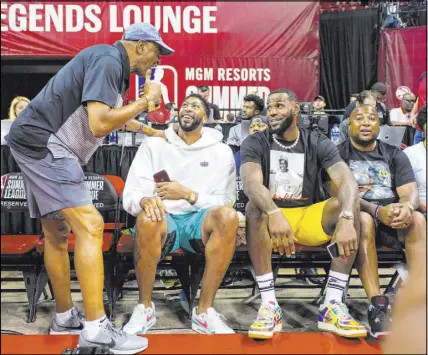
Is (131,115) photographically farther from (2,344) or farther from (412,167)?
(412,167)

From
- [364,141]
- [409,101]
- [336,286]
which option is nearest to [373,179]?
[364,141]

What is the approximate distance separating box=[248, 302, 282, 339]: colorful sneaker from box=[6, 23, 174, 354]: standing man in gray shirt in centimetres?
55

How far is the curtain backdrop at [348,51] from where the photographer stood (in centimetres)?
1112

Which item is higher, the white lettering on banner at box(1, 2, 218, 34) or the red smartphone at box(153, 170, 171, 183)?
the white lettering on banner at box(1, 2, 218, 34)

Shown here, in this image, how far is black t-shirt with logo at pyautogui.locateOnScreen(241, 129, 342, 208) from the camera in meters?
3.24

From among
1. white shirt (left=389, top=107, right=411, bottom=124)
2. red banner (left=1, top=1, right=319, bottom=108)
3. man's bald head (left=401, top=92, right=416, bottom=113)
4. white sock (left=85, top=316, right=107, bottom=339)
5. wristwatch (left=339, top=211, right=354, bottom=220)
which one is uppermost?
red banner (left=1, top=1, right=319, bottom=108)

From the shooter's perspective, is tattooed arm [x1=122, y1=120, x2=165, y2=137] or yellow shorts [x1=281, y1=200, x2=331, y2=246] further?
tattooed arm [x1=122, y1=120, x2=165, y2=137]

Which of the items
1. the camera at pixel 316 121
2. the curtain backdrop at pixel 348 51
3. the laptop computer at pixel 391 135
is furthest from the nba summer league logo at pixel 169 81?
the laptop computer at pixel 391 135

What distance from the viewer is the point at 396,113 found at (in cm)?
828

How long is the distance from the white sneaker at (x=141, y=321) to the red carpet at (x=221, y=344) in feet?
0.85

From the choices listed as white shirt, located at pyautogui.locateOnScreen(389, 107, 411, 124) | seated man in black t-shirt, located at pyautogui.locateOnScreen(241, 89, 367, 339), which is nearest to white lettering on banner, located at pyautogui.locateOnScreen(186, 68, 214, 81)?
white shirt, located at pyautogui.locateOnScreen(389, 107, 411, 124)

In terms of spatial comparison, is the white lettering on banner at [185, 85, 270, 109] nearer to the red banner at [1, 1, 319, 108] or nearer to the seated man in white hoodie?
the red banner at [1, 1, 319, 108]

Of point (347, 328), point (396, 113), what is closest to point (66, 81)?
point (347, 328)

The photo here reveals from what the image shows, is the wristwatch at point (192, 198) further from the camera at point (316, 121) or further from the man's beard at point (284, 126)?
the camera at point (316, 121)
